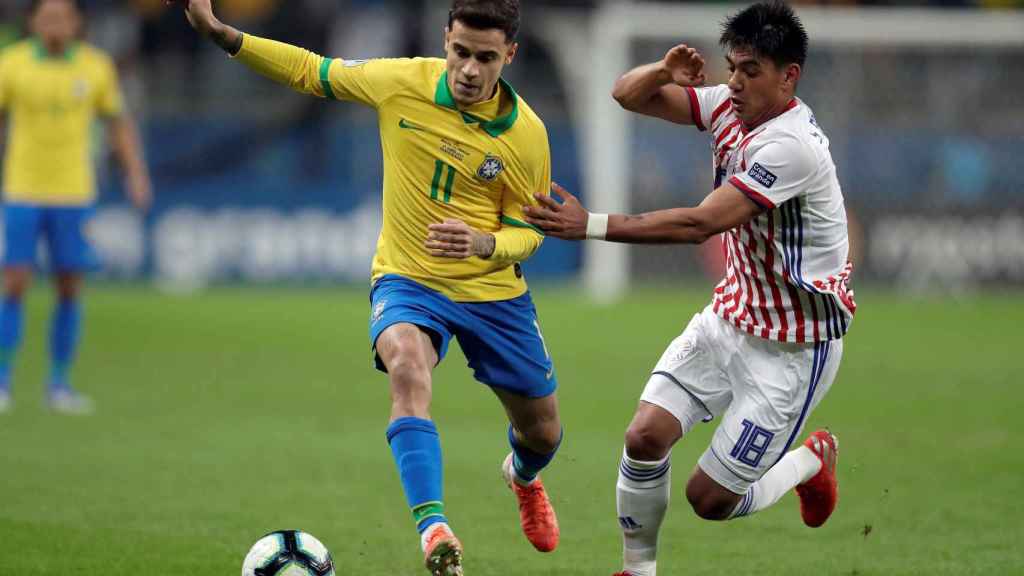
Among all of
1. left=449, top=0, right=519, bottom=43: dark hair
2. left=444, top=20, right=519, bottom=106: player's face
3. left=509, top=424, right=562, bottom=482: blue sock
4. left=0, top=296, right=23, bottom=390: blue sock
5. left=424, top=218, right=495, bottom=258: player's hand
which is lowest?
left=0, top=296, right=23, bottom=390: blue sock

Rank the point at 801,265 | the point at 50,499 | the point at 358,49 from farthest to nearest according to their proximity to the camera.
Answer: the point at 358,49, the point at 50,499, the point at 801,265

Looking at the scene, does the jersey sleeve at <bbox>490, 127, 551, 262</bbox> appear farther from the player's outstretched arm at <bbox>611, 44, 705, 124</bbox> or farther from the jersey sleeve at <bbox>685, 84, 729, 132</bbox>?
the jersey sleeve at <bbox>685, 84, 729, 132</bbox>

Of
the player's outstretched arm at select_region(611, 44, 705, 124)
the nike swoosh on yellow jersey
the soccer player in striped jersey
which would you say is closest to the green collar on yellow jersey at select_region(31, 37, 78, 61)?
the nike swoosh on yellow jersey

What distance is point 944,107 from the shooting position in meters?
22.3

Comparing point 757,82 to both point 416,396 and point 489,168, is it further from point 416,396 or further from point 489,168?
point 416,396

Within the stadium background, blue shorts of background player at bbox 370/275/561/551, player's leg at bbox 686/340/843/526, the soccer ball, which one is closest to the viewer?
the soccer ball

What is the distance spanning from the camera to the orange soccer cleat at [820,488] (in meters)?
6.85

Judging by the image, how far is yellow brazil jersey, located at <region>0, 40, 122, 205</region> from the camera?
11.4 metres

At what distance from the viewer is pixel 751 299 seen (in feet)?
20.3

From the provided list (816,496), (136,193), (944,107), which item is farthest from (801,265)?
(944,107)

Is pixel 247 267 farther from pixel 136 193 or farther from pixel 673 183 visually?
pixel 136 193

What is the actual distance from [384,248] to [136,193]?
18.9 feet

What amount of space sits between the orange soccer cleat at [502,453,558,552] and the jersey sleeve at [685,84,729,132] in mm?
1874

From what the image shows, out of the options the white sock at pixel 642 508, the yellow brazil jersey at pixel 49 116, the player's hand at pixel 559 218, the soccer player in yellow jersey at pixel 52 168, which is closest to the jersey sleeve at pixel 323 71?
the player's hand at pixel 559 218
